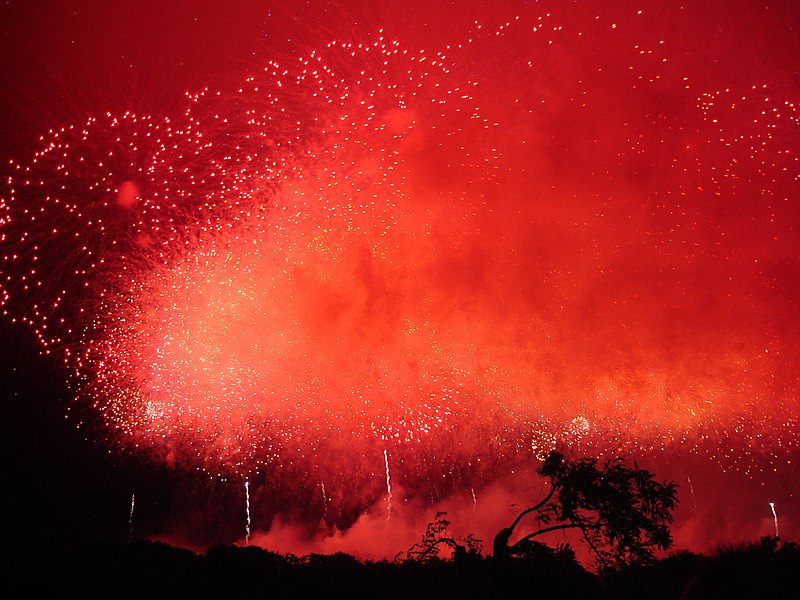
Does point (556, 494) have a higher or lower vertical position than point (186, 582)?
higher

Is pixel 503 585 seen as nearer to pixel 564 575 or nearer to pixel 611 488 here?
pixel 564 575

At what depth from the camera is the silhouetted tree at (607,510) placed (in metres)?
7.37

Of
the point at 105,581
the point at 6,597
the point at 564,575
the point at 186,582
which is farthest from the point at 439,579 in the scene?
the point at 6,597

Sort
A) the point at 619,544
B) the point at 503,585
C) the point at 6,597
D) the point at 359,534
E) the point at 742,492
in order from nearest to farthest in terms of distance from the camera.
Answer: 1. the point at 6,597
2. the point at 503,585
3. the point at 619,544
4. the point at 359,534
5. the point at 742,492

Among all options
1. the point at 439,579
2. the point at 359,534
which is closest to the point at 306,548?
the point at 359,534

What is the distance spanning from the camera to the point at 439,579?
762 cm

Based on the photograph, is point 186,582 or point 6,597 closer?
point 6,597

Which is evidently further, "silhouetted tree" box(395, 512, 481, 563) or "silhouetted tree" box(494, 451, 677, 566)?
"silhouetted tree" box(395, 512, 481, 563)

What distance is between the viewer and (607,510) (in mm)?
7555

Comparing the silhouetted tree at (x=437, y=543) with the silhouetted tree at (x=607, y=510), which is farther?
the silhouetted tree at (x=437, y=543)

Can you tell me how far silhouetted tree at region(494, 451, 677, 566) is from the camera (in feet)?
24.2

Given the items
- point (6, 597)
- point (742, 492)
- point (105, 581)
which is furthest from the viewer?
point (742, 492)

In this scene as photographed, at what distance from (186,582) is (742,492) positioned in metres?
50.8

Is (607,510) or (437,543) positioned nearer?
(607,510)
